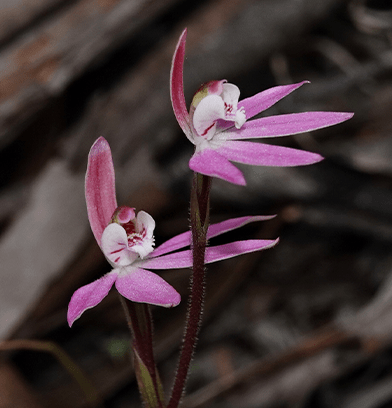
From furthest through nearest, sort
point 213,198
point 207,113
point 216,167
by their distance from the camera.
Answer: point 213,198 < point 207,113 < point 216,167

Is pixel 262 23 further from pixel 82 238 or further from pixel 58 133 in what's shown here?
pixel 82 238

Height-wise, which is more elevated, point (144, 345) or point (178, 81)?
point (178, 81)

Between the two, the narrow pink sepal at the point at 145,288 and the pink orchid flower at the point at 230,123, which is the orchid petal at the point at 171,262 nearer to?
the narrow pink sepal at the point at 145,288

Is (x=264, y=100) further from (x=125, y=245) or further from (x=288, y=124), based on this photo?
(x=125, y=245)

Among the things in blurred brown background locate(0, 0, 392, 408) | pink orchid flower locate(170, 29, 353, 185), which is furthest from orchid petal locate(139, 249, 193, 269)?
blurred brown background locate(0, 0, 392, 408)

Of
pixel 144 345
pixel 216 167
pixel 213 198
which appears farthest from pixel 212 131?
pixel 213 198

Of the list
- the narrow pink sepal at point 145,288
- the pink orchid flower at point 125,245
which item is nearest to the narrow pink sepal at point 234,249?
the pink orchid flower at point 125,245
